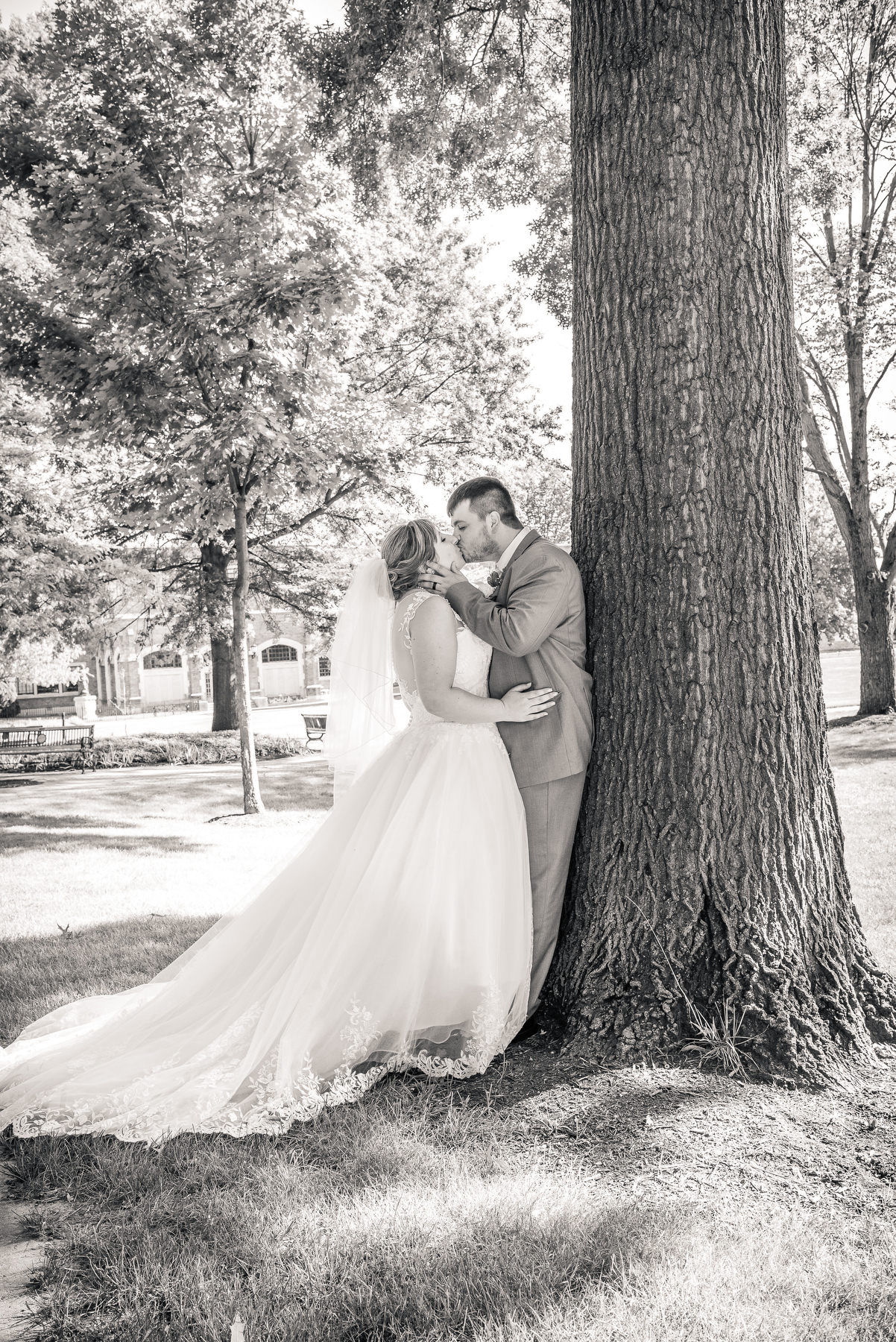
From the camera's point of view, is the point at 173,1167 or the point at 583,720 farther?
the point at 583,720

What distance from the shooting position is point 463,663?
4211mm

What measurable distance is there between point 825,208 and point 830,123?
1.27 metres

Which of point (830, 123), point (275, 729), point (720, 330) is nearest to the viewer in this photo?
point (720, 330)

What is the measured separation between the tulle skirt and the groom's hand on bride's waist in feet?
2.07

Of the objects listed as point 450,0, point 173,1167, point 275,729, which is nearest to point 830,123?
point 450,0

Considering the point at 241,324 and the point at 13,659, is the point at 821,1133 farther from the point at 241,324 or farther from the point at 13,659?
the point at 13,659

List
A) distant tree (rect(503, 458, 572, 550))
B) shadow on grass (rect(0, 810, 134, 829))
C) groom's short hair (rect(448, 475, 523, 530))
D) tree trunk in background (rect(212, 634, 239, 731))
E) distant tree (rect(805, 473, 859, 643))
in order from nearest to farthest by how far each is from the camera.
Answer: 1. groom's short hair (rect(448, 475, 523, 530))
2. shadow on grass (rect(0, 810, 134, 829))
3. distant tree (rect(503, 458, 572, 550))
4. tree trunk in background (rect(212, 634, 239, 731))
5. distant tree (rect(805, 473, 859, 643))

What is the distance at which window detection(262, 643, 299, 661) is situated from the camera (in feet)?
178

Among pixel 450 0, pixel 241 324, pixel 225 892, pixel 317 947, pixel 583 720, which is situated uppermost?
pixel 450 0

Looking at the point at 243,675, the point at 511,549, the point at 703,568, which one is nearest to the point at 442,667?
the point at 511,549

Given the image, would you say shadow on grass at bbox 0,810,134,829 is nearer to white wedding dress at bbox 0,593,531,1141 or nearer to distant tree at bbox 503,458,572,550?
white wedding dress at bbox 0,593,531,1141

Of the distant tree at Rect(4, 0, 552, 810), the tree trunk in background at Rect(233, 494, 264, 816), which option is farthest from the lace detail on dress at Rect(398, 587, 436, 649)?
the tree trunk in background at Rect(233, 494, 264, 816)

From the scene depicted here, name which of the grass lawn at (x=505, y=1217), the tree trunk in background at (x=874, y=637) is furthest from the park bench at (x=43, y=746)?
the grass lawn at (x=505, y=1217)

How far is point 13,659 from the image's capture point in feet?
68.9
